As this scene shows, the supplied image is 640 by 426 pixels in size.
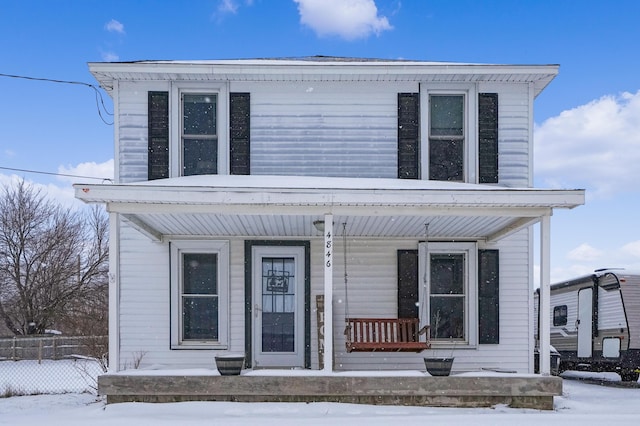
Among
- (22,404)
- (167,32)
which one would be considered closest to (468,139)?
(22,404)

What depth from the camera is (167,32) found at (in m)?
15.2

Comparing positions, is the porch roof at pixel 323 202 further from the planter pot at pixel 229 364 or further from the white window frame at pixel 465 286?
the planter pot at pixel 229 364

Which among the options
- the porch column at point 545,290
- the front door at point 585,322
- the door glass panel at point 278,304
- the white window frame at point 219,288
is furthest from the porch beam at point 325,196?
the front door at point 585,322

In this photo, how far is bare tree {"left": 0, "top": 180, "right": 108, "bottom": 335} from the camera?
24.0 metres

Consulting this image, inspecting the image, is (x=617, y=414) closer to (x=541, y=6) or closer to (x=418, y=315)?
(x=418, y=315)

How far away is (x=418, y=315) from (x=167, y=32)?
32.4ft

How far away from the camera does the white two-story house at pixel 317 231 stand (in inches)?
380

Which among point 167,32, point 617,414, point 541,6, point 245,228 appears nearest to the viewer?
point 617,414

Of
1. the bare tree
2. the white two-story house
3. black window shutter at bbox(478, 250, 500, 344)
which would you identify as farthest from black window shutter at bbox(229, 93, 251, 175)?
the bare tree

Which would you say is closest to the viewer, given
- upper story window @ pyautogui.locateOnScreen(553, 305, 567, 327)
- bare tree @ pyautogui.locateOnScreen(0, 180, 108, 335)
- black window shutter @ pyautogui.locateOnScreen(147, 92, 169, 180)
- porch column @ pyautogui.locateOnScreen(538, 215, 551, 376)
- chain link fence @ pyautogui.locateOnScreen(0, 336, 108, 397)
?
porch column @ pyautogui.locateOnScreen(538, 215, 551, 376)

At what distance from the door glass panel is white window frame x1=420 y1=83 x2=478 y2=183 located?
2.75m

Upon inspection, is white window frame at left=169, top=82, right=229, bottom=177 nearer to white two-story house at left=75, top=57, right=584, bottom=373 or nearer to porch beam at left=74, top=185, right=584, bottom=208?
white two-story house at left=75, top=57, right=584, bottom=373

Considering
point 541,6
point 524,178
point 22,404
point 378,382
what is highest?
point 541,6

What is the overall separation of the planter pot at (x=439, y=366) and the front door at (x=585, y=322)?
619 cm
